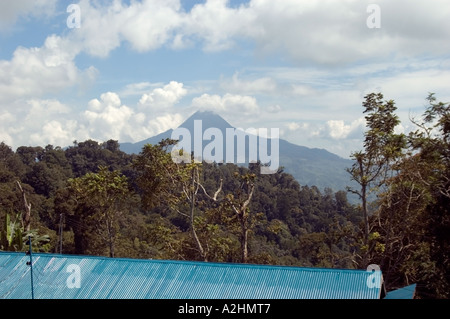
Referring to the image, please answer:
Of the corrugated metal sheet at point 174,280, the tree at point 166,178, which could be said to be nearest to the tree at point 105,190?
the tree at point 166,178

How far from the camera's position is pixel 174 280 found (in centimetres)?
1188

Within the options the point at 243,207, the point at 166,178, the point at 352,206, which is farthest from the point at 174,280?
the point at 352,206

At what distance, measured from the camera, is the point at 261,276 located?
11.5 m

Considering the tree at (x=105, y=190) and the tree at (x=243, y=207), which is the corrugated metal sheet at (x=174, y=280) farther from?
the tree at (x=105, y=190)

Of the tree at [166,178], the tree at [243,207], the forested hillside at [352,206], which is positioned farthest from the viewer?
the tree at [166,178]

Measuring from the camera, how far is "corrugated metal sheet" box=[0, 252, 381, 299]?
1082 centimetres

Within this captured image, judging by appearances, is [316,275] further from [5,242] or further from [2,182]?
[2,182]

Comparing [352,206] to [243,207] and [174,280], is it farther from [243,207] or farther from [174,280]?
[174,280]

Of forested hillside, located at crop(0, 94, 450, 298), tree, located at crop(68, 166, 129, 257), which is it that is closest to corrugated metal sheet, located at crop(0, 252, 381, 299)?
forested hillside, located at crop(0, 94, 450, 298)

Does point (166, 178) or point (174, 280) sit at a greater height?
point (166, 178)

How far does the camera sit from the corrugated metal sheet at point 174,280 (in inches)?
426

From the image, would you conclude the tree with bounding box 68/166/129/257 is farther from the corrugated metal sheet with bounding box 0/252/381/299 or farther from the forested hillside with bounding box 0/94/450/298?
the corrugated metal sheet with bounding box 0/252/381/299
